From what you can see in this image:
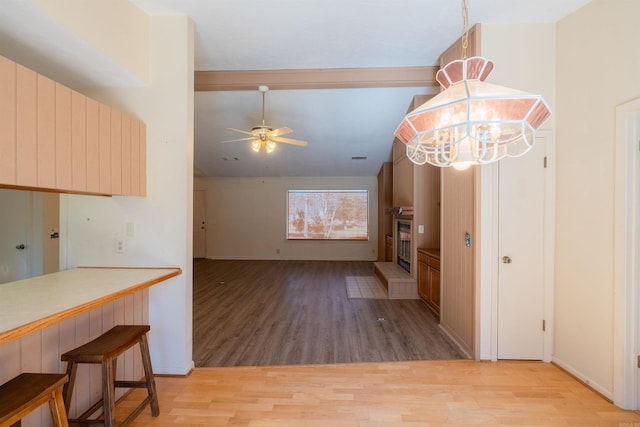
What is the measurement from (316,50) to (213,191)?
6228 mm

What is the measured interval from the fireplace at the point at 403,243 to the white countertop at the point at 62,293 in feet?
12.5

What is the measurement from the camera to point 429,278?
3867mm

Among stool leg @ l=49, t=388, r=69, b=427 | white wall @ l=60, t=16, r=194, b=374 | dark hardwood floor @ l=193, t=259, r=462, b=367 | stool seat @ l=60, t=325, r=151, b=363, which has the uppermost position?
white wall @ l=60, t=16, r=194, b=374

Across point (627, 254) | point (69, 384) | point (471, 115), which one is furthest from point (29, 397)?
point (627, 254)

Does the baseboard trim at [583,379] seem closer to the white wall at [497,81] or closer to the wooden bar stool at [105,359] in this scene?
the white wall at [497,81]

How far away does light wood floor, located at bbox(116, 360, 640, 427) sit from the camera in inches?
71.1

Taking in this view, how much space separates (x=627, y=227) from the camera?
1.92 meters

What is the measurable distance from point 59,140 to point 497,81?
3.29 meters

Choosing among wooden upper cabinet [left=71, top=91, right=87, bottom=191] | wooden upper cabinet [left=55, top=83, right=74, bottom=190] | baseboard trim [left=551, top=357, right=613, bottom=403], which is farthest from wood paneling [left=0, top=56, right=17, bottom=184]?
baseboard trim [left=551, top=357, right=613, bottom=403]

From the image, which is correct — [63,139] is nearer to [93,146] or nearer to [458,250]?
[93,146]

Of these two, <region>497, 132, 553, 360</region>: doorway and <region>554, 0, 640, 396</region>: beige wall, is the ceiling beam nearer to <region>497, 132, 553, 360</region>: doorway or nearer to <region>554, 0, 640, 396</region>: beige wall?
<region>554, 0, 640, 396</region>: beige wall

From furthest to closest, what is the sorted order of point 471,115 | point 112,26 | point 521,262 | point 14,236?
1. point 14,236
2. point 521,262
3. point 112,26
4. point 471,115

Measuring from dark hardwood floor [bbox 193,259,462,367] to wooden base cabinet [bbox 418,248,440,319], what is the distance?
15 centimetres

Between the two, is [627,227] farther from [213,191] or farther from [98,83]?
[213,191]
